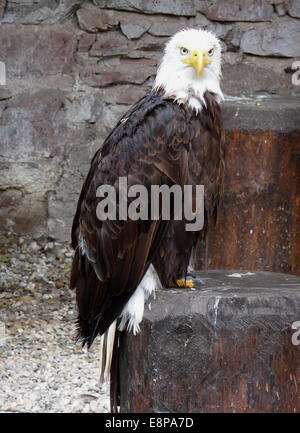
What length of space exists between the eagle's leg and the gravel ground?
0.85 metres

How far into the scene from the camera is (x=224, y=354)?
3.41 meters

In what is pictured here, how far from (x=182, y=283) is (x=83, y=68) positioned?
2401 mm

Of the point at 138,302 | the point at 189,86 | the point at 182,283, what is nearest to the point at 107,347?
the point at 138,302

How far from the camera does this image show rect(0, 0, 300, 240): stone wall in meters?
5.82

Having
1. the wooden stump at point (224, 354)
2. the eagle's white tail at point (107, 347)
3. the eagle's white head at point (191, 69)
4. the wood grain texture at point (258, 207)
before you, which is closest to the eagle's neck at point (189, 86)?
the eagle's white head at point (191, 69)

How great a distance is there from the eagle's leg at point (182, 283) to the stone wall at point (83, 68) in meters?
2.14

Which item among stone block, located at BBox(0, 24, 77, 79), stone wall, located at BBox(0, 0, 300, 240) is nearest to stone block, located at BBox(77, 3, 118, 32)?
stone wall, located at BBox(0, 0, 300, 240)

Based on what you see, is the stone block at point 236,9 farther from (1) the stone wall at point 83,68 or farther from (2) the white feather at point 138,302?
(2) the white feather at point 138,302

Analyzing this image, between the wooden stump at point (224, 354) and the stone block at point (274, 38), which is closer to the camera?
the wooden stump at point (224, 354)

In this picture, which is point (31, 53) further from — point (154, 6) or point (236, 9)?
point (236, 9)

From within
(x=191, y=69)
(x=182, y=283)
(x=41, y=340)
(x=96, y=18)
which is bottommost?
(x=41, y=340)

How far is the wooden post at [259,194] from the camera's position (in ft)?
15.9

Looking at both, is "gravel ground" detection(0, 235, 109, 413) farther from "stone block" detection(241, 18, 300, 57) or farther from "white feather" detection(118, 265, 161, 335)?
"stone block" detection(241, 18, 300, 57)

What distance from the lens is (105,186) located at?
371 centimetres
